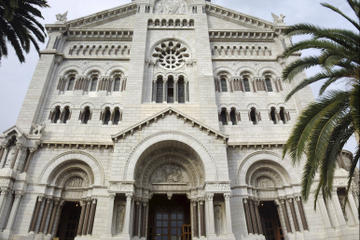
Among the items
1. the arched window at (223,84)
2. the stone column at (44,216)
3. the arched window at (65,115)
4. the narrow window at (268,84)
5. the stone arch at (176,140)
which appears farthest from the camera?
the narrow window at (268,84)

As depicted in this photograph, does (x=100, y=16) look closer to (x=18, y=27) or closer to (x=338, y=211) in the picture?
(x=18, y=27)

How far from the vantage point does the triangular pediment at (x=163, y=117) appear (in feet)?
55.7

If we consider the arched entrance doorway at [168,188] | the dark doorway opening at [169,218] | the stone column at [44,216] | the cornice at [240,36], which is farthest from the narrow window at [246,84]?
the stone column at [44,216]

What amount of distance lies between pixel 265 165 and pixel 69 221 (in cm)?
1601

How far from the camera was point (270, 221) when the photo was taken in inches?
750

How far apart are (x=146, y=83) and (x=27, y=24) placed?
9865mm

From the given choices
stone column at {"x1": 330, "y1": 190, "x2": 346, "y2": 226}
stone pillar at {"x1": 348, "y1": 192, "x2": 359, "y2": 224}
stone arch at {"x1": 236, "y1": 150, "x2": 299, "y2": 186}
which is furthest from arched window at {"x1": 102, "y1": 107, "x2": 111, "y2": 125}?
stone pillar at {"x1": 348, "y1": 192, "x2": 359, "y2": 224}

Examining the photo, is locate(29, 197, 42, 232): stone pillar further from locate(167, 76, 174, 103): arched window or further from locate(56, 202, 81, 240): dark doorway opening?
locate(167, 76, 174, 103): arched window

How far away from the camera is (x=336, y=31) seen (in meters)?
9.77

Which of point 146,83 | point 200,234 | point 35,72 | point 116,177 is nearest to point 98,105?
point 146,83

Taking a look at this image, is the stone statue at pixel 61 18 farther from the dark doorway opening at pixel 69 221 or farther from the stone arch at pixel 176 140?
the dark doorway opening at pixel 69 221

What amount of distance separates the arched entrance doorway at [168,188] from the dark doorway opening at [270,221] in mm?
5830

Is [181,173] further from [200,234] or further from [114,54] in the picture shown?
[114,54]

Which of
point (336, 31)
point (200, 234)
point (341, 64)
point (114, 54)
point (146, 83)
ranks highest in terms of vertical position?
point (114, 54)
